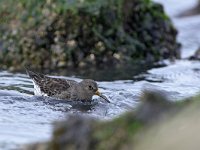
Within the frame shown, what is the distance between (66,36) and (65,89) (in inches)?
114

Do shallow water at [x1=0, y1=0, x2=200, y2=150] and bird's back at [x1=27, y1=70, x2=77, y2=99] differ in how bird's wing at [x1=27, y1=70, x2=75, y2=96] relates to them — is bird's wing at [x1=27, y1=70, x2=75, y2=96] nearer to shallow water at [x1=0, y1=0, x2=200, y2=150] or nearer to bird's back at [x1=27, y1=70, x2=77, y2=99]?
bird's back at [x1=27, y1=70, x2=77, y2=99]

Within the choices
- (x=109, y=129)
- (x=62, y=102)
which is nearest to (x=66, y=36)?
(x=62, y=102)

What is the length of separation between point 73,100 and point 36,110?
1534 mm

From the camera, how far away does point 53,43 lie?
49.0ft

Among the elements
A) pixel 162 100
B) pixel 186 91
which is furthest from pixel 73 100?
pixel 162 100

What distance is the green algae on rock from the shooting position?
1486cm

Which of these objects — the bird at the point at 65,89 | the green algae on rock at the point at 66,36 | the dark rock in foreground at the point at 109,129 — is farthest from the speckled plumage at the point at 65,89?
the dark rock in foreground at the point at 109,129

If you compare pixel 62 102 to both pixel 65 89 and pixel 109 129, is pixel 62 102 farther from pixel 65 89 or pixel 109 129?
→ pixel 109 129

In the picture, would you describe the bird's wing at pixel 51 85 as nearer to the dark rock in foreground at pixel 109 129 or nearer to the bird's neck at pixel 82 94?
the bird's neck at pixel 82 94

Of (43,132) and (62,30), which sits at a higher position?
(62,30)

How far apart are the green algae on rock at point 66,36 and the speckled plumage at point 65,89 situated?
246 cm

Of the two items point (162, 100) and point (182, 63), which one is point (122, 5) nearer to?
point (182, 63)

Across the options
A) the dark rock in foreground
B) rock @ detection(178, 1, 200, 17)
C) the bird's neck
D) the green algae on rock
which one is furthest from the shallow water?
rock @ detection(178, 1, 200, 17)

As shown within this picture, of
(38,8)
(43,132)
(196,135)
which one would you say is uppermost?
(38,8)
